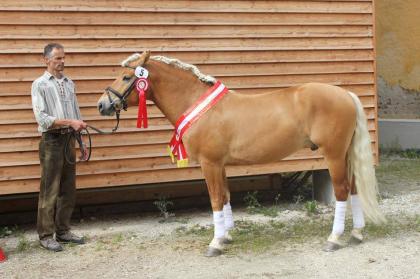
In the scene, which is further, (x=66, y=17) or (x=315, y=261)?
(x=66, y=17)

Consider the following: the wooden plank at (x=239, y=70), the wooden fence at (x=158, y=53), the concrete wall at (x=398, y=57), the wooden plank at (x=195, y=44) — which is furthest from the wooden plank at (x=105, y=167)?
the concrete wall at (x=398, y=57)

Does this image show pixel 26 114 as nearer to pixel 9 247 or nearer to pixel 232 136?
pixel 9 247

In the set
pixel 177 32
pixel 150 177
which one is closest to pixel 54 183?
pixel 150 177

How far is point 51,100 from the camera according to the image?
4.79 m

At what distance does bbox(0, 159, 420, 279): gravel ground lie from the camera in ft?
13.8

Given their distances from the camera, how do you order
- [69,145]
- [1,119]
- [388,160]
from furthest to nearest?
[388,160] → [1,119] → [69,145]

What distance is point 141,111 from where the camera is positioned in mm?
4672

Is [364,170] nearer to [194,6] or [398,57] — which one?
[194,6]

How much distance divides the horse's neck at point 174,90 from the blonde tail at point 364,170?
4.99 ft

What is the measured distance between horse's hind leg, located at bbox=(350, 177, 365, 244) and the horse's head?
2.33 m

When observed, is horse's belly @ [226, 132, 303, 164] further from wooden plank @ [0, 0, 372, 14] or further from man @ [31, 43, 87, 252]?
wooden plank @ [0, 0, 372, 14]

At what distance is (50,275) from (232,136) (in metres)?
2.07

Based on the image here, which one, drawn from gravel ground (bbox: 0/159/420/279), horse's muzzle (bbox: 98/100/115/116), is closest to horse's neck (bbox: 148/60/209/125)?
horse's muzzle (bbox: 98/100/115/116)

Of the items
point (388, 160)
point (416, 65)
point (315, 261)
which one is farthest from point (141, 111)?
point (416, 65)
